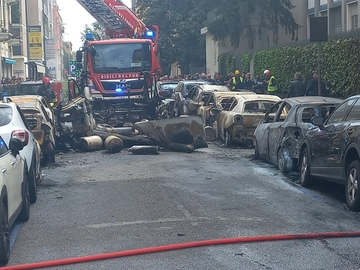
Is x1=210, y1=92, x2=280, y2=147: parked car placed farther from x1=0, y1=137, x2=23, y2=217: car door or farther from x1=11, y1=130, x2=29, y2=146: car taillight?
x1=0, y1=137, x2=23, y2=217: car door

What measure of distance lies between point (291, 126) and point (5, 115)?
Answer: 17.5 ft

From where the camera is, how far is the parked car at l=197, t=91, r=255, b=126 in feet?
70.9

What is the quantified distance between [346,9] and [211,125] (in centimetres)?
1289

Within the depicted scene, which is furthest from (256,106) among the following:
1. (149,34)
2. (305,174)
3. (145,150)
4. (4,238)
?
(4,238)

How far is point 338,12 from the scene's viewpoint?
110 feet

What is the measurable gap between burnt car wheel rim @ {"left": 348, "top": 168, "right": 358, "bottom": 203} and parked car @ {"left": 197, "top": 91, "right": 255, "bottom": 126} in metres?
11.5

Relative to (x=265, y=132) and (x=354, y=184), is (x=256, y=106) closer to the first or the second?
(x=265, y=132)

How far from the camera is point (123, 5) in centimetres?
2662

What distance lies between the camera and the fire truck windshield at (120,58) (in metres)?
23.5

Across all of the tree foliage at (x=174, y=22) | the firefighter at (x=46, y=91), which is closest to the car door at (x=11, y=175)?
the firefighter at (x=46, y=91)

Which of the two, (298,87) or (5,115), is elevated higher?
(298,87)

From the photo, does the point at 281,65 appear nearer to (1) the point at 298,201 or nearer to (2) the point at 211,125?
(2) the point at 211,125

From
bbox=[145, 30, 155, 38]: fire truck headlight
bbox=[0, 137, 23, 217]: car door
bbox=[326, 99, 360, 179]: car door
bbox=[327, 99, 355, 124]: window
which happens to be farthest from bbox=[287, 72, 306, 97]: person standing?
bbox=[0, 137, 23, 217]: car door

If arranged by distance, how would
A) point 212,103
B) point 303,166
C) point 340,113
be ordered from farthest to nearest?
point 212,103 < point 303,166 < point 340,113
